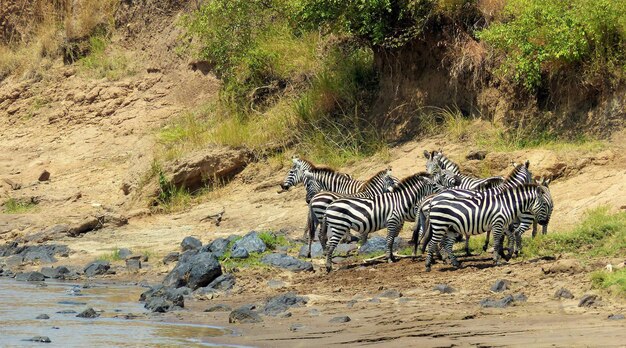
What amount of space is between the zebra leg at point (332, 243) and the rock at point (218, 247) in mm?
1967

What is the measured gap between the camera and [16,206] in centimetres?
2292

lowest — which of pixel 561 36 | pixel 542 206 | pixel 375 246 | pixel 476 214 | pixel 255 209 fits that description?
pixel 255 209

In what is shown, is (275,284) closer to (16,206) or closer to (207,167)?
(207,167)

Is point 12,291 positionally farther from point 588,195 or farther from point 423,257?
point 588,195

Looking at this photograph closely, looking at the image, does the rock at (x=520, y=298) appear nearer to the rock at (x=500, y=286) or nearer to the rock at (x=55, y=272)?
the rock at (x=500, y=286)

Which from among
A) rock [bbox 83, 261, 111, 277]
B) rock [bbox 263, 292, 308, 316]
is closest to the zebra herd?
rock [bbox 263, 292, 308, 316]

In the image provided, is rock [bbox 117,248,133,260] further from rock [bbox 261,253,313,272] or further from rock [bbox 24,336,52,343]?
rock [bbox 24,336,52,343]

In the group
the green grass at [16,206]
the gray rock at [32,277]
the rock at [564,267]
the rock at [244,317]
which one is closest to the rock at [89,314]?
the rock at [244,317]

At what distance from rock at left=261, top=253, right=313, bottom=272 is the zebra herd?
0.46 metres

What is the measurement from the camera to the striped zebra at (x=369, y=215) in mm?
14711

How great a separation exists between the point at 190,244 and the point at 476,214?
17.7 feet

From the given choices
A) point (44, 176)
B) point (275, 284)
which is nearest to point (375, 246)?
point (275, 284)

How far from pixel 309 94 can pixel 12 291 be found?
874cm

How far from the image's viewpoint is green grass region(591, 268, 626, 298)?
10812 mm
